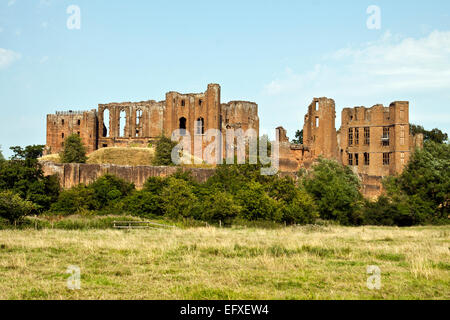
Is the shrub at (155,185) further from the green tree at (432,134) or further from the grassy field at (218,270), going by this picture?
the green tree at (432,134)

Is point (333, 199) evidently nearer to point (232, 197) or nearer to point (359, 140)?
point (232, 197)

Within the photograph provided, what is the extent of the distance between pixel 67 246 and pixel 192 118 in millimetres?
50324

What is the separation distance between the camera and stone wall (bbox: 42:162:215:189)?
39.2 metres

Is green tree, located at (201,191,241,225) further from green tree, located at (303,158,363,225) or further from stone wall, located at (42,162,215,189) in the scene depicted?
stone wall, located at (42,162,215,189)

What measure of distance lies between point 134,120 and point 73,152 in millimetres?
20280

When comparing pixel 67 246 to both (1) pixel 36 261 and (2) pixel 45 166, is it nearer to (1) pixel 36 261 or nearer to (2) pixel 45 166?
(1) pixel 36 261

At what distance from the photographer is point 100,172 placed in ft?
132

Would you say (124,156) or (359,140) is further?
(359,140)

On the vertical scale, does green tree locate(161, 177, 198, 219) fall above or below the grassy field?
above

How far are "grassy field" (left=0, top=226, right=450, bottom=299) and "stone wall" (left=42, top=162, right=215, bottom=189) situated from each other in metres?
22.1

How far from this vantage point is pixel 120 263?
13.2 m

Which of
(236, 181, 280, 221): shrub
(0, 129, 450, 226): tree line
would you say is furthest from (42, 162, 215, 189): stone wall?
(236, 181, 280, 221): shrub

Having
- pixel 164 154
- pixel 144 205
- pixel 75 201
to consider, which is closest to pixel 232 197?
pixel 144 205
